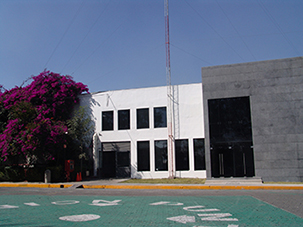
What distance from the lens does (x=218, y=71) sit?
854 inches

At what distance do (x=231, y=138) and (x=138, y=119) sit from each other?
24.2 feet

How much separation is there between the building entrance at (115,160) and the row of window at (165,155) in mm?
1023

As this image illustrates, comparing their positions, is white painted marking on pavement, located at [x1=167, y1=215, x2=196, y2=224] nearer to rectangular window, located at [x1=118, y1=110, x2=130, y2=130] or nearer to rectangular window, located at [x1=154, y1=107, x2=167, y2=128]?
rectangular window, located at [x1=154, y1=107, x2=167, y2=128]

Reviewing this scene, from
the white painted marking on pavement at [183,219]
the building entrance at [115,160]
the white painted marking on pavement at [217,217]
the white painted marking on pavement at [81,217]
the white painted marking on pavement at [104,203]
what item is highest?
the building entrance at [115,160]

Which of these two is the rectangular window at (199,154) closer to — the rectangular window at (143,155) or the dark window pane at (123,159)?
the rectangular window at (143,155)

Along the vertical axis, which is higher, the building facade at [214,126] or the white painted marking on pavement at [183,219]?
the building facade at [214,126]

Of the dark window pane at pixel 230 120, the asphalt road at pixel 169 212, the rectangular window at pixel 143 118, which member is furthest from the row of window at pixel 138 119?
the asphalt road at pixel 169 212

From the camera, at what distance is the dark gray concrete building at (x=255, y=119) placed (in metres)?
19.8

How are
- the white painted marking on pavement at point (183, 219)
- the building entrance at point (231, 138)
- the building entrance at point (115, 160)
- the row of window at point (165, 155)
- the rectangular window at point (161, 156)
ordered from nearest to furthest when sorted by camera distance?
the white painted marking on pavement at point (183, 219), the building entrance at point (231, 138), the row of window at point (165, 155), the rectangular window at point (161, 156), the building entrance at point (115, 160)

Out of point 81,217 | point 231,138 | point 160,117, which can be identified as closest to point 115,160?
point 160,117

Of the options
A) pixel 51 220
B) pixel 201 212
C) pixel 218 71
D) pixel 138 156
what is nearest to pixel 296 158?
pixel 218 71

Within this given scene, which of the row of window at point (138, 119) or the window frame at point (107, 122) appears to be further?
the window frame at point (107, 122)

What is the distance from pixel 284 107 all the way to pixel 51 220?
17.1 meters

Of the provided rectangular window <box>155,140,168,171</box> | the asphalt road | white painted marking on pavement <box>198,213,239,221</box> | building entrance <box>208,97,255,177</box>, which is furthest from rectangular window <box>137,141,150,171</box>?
white painted marking on pavement <box>198,213,239,221</box>
